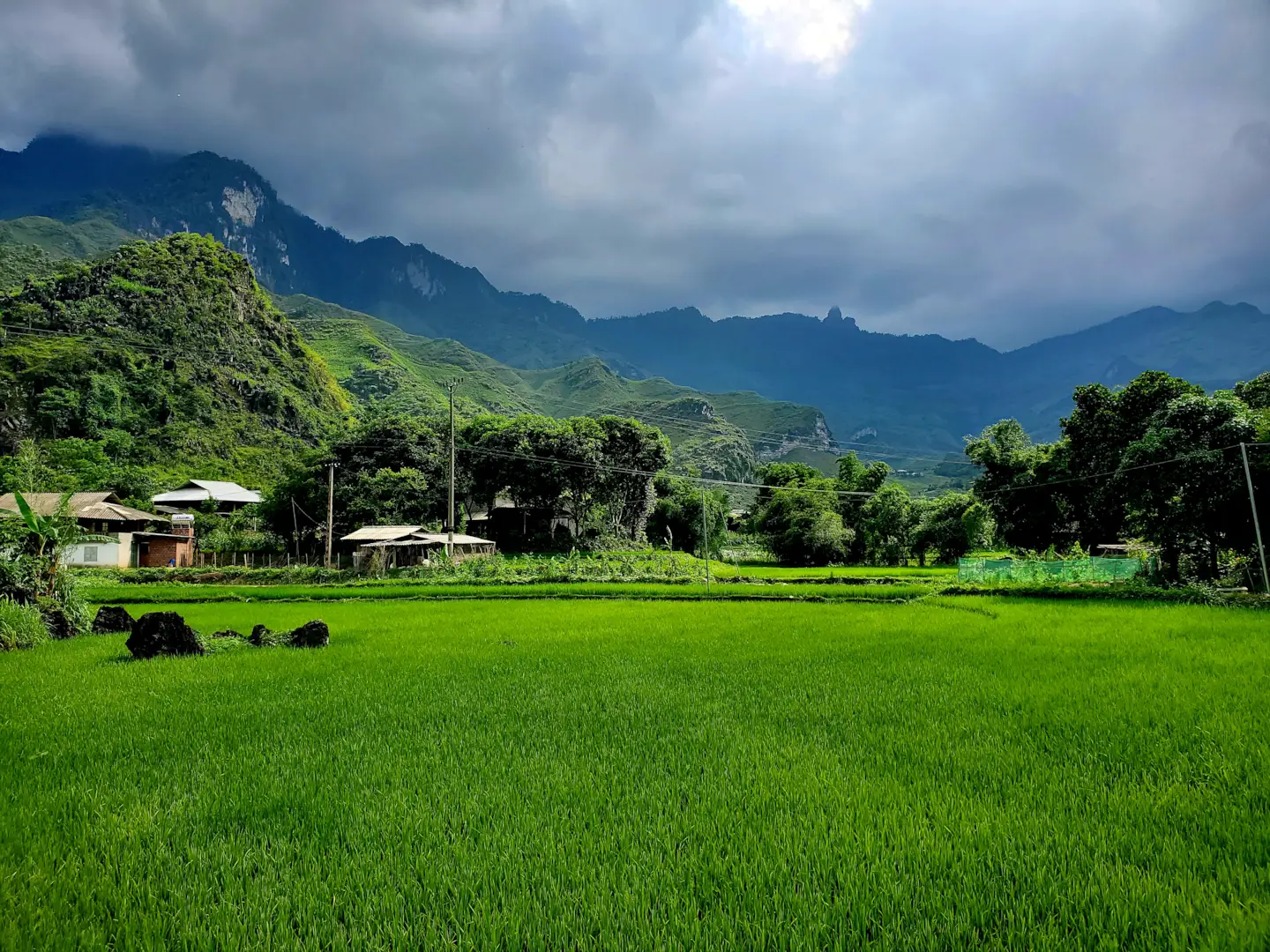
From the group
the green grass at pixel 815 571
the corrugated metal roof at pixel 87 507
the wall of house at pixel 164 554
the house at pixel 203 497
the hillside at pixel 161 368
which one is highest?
the hillside at pixel 161 368

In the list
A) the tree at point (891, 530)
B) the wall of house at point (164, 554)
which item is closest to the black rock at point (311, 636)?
the wall of house at point (164, 554)

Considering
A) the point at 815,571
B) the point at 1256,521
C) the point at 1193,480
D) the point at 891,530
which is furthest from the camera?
the point at 891,530

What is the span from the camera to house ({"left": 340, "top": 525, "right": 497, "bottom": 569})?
116ft

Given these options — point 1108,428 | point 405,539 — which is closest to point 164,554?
point 405,539

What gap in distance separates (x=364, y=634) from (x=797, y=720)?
1068 cm

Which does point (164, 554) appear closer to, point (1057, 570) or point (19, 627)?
point (19, 627)

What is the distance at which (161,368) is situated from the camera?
60781 mm

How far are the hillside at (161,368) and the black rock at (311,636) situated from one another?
55.6m

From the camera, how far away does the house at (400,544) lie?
35.5m

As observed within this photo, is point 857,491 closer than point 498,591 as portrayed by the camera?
No

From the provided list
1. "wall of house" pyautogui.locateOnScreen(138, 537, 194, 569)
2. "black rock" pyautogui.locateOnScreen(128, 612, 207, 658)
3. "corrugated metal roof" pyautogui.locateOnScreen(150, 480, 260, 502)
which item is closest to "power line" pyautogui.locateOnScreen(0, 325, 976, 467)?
"corrugated metal roof" pyautogui.locateOnScreen(150, 480, 260, 502)

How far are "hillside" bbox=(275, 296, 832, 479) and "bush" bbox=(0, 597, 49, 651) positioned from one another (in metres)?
78.1

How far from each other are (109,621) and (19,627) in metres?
2.18

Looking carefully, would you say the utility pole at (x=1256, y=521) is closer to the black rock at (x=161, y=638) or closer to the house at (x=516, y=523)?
the black rock at (x=161, y=638)
